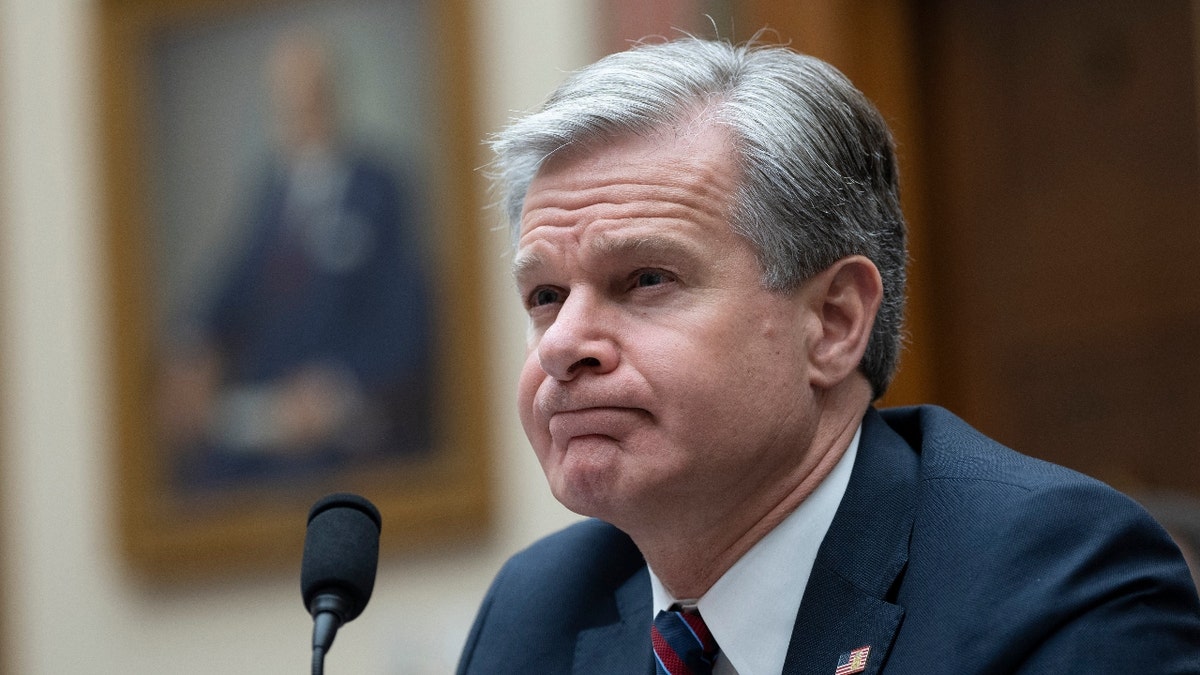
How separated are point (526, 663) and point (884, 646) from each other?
77cm

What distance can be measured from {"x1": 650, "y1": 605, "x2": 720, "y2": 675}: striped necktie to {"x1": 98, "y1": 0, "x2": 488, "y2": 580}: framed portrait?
2.93m

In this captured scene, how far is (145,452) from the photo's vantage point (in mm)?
6207

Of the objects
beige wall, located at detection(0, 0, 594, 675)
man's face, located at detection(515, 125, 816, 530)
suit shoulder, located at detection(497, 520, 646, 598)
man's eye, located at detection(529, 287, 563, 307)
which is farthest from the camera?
beige wall, located at detection(0, 0, 594, 675)

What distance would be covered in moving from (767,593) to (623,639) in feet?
1.16

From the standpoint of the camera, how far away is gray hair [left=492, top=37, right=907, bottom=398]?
2467 millimetres

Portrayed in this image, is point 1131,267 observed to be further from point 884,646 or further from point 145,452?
point 145,452

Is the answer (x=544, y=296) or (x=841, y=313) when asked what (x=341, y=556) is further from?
(x=841, y=313)

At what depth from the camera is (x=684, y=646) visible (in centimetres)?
246

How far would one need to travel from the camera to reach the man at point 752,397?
7.37 feet

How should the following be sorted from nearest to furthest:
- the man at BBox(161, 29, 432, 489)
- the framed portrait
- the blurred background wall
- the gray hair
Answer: the gray hair
the blurred background wall
the framed portrait
the man at BBox(161, 29, 432, 489)

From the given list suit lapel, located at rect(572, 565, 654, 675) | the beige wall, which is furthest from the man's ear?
the beige wall

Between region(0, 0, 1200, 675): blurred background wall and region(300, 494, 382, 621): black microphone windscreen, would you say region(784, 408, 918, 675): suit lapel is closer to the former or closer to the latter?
region(300, 494, 382, 621): black microphone windscreen

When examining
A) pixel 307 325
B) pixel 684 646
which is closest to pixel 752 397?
pixel 684 646

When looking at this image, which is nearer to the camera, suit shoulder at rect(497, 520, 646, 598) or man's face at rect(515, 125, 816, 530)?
man's face at rect(515, 125, 816, 530)
